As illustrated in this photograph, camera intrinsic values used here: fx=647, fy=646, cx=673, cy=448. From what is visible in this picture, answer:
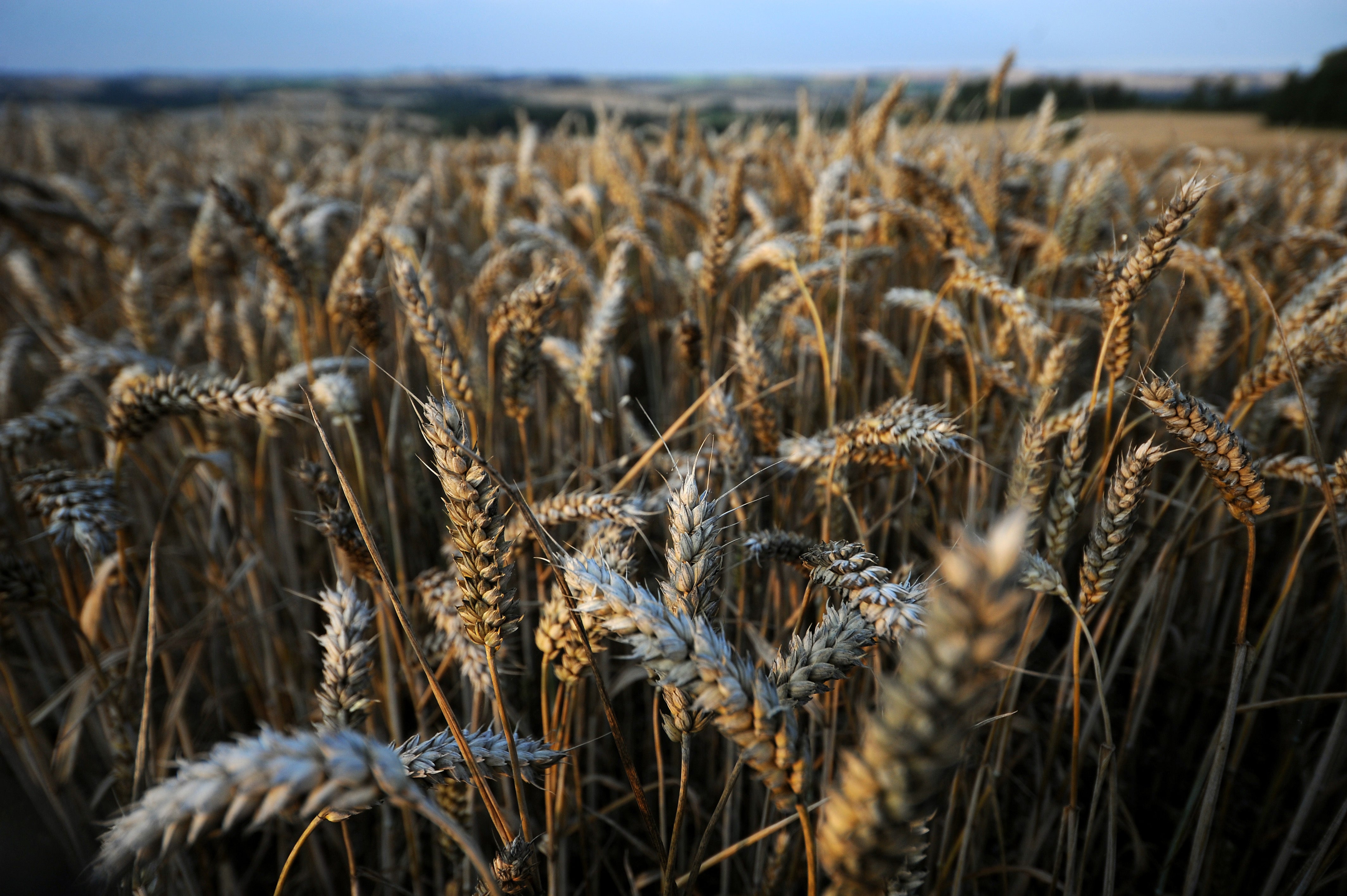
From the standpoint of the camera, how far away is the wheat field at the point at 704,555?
0.76 metres

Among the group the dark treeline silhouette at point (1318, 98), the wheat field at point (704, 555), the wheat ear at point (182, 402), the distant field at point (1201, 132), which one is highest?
the dark treeline silhouette at point (1318, 98)

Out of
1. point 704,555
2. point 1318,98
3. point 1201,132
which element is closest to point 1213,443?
point 704,555

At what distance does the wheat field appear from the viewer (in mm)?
764

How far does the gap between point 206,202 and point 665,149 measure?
9.92 feet

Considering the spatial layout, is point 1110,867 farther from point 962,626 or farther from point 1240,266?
point 1240,266

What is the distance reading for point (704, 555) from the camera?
0.79m

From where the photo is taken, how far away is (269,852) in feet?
6.36

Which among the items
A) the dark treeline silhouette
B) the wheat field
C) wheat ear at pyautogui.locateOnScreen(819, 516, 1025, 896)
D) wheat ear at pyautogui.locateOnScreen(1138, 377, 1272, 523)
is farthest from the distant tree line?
wheat ear at pyautogui.locateOnScreen(819, 516, 1025, 896)

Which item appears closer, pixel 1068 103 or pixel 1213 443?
pixel 1213 443

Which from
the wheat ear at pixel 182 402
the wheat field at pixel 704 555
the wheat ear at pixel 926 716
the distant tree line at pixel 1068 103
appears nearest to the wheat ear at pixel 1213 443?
the wheat field at pixel 704 555

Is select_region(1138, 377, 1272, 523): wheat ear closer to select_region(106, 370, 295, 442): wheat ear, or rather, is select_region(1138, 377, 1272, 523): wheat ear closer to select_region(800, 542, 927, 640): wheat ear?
select_region(800, 542, 927, 640): wheat ear

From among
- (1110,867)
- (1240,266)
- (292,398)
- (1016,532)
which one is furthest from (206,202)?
(1240,266)

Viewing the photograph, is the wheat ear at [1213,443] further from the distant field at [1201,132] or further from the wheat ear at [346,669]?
the distant field at [1201,132]

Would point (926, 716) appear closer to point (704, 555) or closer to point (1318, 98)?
point (704, 555)
